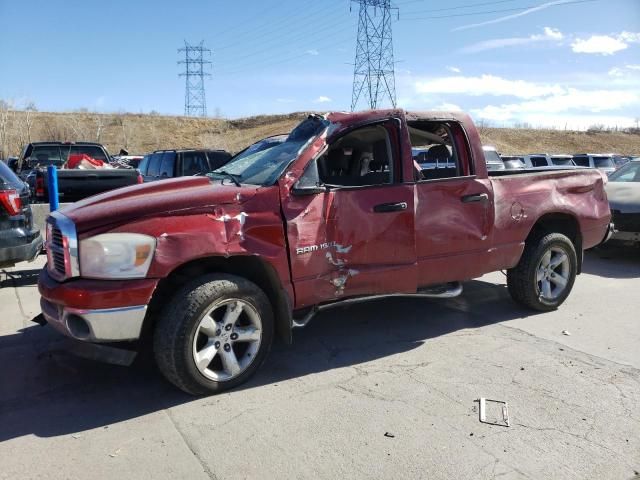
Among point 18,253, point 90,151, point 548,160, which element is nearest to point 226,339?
point 18,253

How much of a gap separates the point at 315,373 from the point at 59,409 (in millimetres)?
1817

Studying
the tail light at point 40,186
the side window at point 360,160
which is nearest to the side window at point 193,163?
the tail light at point 40,186

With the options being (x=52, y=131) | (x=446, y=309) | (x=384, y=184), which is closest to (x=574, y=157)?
(x=446, y=309)

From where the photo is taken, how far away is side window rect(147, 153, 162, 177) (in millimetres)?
13047

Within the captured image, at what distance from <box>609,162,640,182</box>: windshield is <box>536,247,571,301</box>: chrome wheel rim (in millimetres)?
5171

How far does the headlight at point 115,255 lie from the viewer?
3.41 meters

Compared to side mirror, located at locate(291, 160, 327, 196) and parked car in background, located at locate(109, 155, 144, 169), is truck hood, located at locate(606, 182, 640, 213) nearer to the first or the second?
side mirror, located at locate(291, 160, 327, 196)

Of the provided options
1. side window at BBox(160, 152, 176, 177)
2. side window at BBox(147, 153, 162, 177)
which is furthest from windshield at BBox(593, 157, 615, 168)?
side window at BBox(147, 153, 162, 177)

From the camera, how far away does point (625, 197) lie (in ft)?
28.7

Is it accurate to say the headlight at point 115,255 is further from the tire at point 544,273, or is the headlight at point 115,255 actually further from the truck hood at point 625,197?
the truck hood at point 625,197

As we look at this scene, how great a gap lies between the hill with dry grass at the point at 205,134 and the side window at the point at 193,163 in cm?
4463

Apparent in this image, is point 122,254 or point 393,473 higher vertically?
point 122,254

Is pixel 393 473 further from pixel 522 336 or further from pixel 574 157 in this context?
pixel 574 157

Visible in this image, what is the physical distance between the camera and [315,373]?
13.7ft
